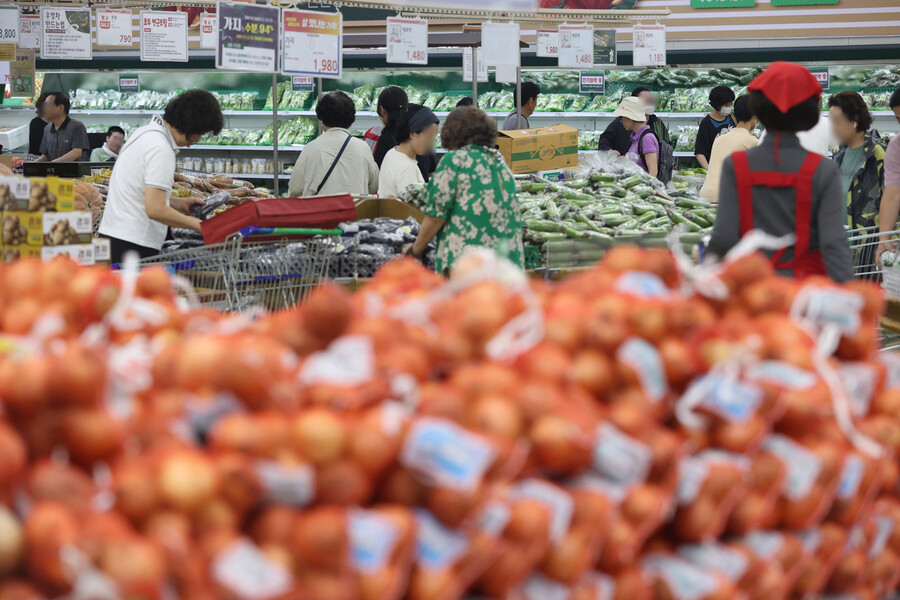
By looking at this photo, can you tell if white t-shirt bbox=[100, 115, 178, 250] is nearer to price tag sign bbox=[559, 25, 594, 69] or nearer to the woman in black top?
price tag sign bbox=[559, 25, 594, 69]

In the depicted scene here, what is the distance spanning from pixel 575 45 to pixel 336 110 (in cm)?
274

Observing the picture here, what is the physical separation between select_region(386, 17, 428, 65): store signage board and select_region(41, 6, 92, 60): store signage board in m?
2.29

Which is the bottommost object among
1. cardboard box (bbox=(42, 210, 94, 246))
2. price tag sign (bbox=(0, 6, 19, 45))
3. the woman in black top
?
cardboard box (bbox=(42, 210, 94, 246))

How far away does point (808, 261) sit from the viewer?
Result: 284 centimetres

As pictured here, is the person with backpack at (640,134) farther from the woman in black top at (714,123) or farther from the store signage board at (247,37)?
the store signage board at (247,37)

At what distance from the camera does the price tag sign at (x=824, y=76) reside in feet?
29.6

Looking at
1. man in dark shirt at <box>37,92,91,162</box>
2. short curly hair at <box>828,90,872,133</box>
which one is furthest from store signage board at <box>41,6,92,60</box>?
short curly hair at <box>828,90,872,133</box>

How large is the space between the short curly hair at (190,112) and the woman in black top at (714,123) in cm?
519

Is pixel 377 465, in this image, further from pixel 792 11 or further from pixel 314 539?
pixel 792 11

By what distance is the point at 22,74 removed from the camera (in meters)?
8.25

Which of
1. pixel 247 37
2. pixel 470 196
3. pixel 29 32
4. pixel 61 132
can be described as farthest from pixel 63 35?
pixel 470 196

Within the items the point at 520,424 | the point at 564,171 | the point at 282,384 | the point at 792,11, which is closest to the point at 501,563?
the point at 520,424

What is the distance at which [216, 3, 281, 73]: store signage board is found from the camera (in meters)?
4.95

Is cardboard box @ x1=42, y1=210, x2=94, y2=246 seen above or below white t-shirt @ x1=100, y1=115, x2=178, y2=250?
below
